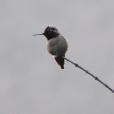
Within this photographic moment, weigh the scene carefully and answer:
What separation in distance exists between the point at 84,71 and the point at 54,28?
151 cm

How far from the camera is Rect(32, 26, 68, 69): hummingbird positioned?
30688mm

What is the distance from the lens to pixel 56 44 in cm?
3073

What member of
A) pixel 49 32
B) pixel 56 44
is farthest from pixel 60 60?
pixel 49 32

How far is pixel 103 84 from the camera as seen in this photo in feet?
98.9

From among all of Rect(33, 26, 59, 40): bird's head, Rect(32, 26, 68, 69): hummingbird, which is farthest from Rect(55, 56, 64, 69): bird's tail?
Rect(33, 26, 59, 40): bird's head

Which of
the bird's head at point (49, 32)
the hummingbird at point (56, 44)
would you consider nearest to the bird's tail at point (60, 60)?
the hummingbird at point (56, 44)

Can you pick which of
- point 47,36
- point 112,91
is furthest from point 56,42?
point 112,91

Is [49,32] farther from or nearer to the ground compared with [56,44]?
farther from the ground

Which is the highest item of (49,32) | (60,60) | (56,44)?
(49,32)

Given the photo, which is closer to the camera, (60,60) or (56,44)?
(56,44)

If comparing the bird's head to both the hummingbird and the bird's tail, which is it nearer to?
the hummingbird

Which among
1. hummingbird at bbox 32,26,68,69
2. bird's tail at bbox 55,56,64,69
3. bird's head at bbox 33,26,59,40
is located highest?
bird's head at bbox 33,26,59,40

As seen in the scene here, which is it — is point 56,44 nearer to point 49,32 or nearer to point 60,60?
point 49,32

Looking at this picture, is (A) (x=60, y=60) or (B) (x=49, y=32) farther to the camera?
(A) (x=60, y=60)
